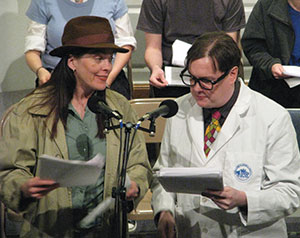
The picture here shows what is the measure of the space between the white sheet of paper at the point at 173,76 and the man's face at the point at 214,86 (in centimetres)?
110

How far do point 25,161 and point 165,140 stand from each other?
629mm

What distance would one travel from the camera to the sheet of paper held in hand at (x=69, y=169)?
1.99 m

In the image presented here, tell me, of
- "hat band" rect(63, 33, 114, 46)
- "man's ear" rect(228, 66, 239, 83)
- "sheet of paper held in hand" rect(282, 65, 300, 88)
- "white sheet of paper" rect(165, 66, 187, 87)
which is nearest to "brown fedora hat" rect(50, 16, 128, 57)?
"hat band" rect(63, 33, 114, 46)

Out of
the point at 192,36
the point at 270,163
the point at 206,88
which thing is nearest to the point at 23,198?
the point at 206,88

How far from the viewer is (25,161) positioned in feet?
8.16

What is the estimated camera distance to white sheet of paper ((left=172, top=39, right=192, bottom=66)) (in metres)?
3.69

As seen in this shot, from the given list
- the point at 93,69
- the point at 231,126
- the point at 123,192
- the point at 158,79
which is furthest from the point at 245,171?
the point at 158,79

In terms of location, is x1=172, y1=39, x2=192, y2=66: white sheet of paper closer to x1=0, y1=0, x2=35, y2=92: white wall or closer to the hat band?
the hat band

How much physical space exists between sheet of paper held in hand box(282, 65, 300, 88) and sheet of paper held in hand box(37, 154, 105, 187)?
1.92 metres

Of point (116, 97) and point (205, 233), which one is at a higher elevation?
point (116, 97)

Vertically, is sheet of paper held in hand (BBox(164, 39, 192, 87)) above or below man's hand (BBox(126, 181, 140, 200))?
above

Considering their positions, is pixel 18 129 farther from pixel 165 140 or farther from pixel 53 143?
pixel 165 140

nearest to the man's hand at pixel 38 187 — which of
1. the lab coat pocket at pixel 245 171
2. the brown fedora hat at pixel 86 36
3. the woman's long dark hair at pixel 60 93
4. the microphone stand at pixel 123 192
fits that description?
the microphone stand at pixel 123 192

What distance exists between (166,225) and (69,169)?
638 mm
